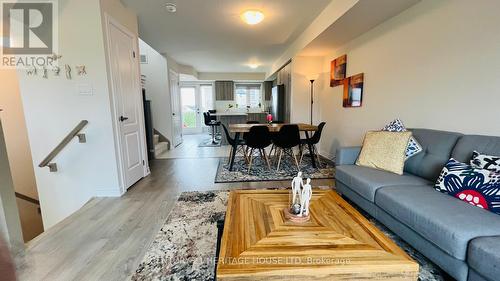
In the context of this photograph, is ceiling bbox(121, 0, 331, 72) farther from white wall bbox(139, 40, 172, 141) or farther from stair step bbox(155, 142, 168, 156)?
stair step bbox(155, 142, 168, 156)

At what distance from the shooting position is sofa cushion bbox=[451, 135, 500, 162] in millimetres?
1613

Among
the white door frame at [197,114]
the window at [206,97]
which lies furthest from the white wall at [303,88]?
the white door frame at [197,114]

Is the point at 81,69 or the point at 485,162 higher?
the point at 81,69

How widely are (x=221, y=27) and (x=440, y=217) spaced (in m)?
4.00

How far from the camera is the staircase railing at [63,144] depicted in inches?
98.9

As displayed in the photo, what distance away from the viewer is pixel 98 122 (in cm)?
266

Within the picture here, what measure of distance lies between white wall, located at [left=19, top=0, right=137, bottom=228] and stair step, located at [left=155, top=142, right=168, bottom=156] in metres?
2.37

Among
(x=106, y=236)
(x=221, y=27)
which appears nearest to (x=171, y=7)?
(x=221, y=27)

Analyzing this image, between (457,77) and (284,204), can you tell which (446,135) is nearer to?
(457,77)

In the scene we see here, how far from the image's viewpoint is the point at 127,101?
10.1 ft

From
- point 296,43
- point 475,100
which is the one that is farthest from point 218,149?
point 475,100

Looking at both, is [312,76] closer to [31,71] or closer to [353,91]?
[353,91]

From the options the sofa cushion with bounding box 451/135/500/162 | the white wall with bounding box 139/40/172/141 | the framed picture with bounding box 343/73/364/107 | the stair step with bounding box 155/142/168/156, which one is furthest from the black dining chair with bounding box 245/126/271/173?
the white wall with bounding box 139/40/172/141

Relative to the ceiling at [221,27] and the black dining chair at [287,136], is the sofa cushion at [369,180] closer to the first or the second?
the black dining chair at [287,136]
